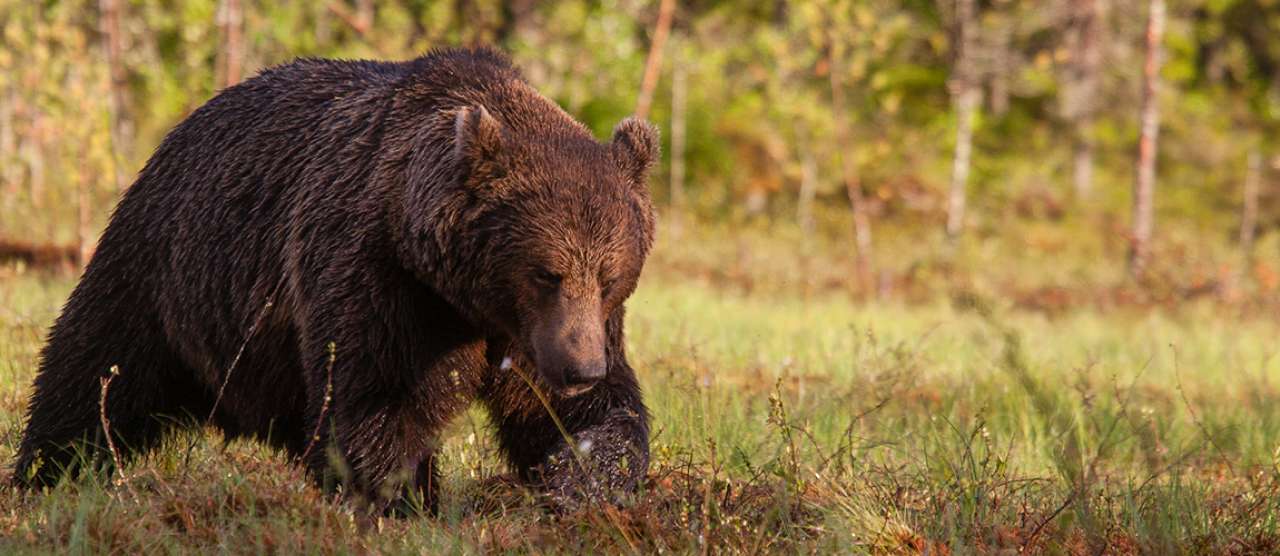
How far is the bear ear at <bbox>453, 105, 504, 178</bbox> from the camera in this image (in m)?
4.11

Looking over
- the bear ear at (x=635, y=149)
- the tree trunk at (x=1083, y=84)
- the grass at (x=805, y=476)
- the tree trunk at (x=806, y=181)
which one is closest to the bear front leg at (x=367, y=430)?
the grass at (x=805, y=476)

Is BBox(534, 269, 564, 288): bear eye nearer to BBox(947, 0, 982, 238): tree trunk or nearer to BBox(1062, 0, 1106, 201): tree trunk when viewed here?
BBox(947, 0, 982, 238): tree trunk

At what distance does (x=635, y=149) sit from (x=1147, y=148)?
53.0ft

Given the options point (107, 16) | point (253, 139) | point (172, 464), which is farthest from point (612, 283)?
point (107, 16)

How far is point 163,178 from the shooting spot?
522 cm

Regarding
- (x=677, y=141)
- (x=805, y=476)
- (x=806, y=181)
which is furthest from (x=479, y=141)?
(x=806, y=181)

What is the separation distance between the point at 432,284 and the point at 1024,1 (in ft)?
69.4

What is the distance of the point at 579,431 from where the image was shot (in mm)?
4438

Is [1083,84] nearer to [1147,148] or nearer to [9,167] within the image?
[1147,148]

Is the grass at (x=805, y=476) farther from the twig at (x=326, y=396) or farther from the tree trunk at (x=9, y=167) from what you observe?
the tree trunk at (x=9, y=167)

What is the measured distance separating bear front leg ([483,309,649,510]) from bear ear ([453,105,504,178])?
2.12 feet

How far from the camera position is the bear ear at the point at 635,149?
4.47 metres

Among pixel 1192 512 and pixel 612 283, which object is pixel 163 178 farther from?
pixel 1192 512

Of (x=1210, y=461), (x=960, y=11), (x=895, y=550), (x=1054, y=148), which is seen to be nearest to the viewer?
(x=895, y=550)
